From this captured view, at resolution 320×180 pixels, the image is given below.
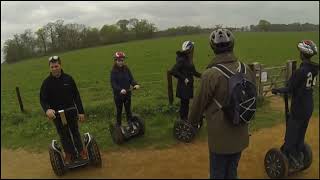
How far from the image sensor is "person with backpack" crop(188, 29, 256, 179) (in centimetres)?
432

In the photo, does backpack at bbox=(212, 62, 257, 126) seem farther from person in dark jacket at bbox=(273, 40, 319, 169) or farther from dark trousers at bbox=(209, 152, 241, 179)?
person in dark jacket at bbox=(273, 40, 319, 169)

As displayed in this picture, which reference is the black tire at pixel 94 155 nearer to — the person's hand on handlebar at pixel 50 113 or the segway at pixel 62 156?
the segway at pixel 62 156

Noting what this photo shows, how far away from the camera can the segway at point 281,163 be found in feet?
Answer: 21.2

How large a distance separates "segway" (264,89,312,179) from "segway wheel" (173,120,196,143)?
2.34 metres

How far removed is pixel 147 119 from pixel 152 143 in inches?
85.4

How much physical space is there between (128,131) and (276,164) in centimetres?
350

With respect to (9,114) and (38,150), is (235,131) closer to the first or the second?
(38,150)

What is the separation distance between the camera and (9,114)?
12969 millimetres

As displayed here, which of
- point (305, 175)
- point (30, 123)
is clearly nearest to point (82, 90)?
point (30, 123)

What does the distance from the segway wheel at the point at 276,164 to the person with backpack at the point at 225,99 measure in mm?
2088

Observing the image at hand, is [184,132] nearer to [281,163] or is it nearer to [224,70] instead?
[281,163]

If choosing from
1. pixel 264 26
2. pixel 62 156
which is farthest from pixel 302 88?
pixel 264 26

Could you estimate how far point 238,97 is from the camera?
4.34 m

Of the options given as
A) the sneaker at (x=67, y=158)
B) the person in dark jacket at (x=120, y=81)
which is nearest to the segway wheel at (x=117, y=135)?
the person in dark jacket at (x=120, y=81)
